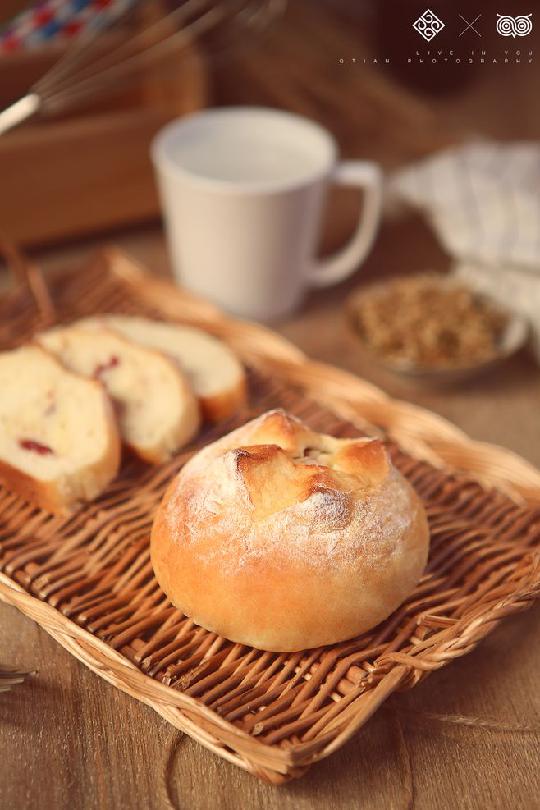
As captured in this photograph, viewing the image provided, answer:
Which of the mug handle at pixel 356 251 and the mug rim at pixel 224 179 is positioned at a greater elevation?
the mug rim at pixel 224 179

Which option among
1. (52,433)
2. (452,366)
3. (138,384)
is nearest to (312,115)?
(452,366)

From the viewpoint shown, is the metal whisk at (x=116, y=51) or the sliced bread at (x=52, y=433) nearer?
the sliced bread at (x=52, y=433)

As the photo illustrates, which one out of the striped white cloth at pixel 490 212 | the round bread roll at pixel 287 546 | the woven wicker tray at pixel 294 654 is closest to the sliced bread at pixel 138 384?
the woven wicker tray at pixel 294 654

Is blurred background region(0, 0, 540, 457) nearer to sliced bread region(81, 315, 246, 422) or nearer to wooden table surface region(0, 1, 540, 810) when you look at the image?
sliced bread region(81, 315, 246, 422)

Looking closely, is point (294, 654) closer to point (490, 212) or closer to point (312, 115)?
point (490, 212)

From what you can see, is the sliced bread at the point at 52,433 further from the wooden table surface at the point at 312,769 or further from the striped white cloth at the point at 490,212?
the striped white cloth at the point at 490,212

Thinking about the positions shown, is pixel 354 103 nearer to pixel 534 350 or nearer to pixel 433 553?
pixel 534 350

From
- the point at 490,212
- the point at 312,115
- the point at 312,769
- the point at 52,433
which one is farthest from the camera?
the point at 312,115
